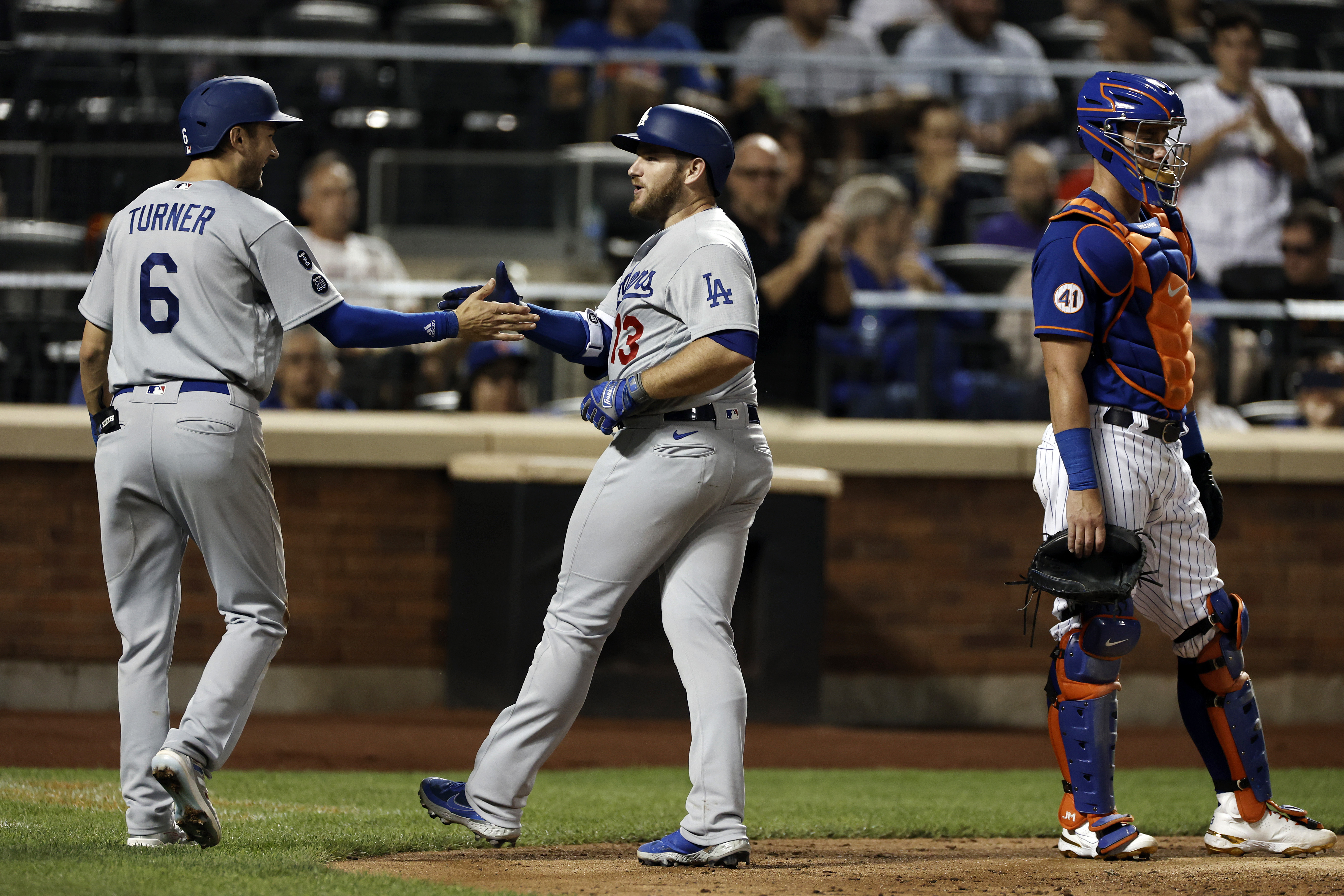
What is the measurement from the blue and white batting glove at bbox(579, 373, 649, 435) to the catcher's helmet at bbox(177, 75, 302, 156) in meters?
1.16

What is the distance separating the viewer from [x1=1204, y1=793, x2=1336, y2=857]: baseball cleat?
15.3 feet

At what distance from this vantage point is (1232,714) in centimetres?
473

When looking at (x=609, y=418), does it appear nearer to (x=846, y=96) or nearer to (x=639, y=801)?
(x=639, y=801)

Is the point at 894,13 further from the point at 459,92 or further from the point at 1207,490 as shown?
the point at 1207,490

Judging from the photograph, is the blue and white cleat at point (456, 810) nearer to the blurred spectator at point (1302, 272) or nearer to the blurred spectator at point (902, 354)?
the blurred spectator at point (902, 354)

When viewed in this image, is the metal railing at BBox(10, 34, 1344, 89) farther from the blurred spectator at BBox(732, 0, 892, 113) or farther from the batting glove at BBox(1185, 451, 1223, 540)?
the batting glove at BBox(1185, 451, 1223, 540)

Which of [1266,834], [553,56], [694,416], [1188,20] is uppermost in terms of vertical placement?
[1188,20]

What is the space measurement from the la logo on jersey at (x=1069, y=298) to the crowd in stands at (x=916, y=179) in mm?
4236

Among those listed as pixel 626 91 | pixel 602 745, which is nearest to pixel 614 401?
pixel 602 745

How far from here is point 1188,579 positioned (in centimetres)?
463

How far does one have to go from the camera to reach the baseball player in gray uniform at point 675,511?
13.9 ft

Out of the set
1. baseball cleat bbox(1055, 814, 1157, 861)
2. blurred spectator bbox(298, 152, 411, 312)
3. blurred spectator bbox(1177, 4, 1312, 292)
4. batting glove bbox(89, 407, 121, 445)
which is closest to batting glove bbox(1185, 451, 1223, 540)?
baseball cleat bbox(1055, 814, 1157, 861)

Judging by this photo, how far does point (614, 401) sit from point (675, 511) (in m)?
0.35

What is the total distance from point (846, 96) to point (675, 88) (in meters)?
1.29
